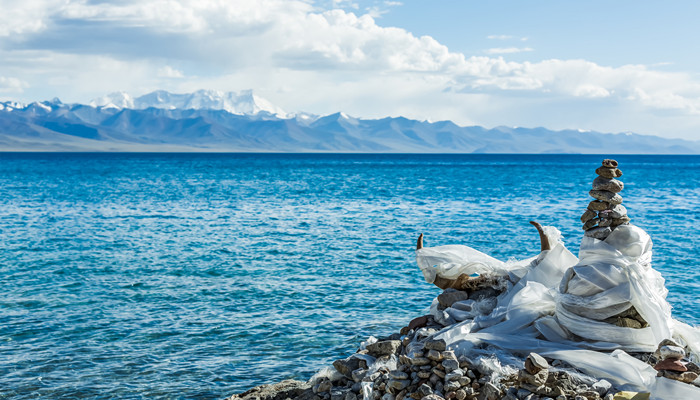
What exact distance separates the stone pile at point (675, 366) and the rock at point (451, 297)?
131 inches

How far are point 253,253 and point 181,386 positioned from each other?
47.2 ft

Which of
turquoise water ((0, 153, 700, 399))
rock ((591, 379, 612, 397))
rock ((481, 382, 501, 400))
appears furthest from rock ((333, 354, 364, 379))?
rock ((591, 379, 612, 397))

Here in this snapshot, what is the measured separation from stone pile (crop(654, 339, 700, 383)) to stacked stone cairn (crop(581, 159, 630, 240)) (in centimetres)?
187

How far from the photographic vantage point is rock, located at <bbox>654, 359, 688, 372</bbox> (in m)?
8.32

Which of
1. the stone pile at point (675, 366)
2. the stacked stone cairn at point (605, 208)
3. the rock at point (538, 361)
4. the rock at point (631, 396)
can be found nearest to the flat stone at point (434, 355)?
the rock at point (538, 361)

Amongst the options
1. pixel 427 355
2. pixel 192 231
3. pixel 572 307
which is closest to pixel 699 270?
pixel 572 307

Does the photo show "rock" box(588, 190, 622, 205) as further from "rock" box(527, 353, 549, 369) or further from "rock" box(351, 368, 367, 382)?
"rock" box(351, 368, 367, 382)

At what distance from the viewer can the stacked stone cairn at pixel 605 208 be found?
9.85m

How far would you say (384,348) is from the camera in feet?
34.1

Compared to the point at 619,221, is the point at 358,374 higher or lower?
lower

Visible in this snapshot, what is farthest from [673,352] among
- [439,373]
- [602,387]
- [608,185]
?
[439,373]

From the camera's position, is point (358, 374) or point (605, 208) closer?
point (358, 374)

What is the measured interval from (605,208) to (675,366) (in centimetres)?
247

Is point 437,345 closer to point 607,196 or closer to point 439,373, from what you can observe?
point 439,373
